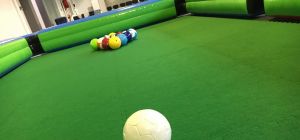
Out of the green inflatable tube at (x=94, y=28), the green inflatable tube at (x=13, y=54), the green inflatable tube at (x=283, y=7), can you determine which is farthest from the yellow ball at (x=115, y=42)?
the green inflatable tube at (x=283, y=7)

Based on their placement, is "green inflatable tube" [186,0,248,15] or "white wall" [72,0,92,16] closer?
"green inflatable tube" [186,0,248,15]

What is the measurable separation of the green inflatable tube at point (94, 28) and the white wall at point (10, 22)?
3547 mm

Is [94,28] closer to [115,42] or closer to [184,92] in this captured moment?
[115,42]

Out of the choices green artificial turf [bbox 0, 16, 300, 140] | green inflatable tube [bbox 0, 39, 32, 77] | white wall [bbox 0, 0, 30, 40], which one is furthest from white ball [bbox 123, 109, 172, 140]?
white wall [bbox 0, 0, 30, 40]

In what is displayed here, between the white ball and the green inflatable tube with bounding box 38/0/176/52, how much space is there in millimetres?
4351

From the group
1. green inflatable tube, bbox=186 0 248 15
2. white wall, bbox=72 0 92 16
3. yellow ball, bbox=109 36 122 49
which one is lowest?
yellow ball, bbox=109 36 122 49

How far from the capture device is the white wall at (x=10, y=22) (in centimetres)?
784

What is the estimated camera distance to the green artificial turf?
4.24ft

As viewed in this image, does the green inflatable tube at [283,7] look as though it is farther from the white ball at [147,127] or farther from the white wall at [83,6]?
the white wall at [83,6]

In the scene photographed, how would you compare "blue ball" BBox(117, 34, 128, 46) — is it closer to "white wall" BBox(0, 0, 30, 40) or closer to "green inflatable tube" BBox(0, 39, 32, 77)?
"green inflatable tube" BBox(0, 39, 32, 77)

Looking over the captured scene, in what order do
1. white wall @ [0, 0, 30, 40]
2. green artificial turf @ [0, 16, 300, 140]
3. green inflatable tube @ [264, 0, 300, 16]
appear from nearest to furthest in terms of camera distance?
green artificial turf @ [0, 16, 300, 140]
green inflatable tube @ [264, 0, 300, 16]
white wall @ [0, 0, 30, 40]

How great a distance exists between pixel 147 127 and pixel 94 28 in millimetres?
4451

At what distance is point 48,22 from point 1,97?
9483 millimetres

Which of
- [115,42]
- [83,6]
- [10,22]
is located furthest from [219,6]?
[83,6]
